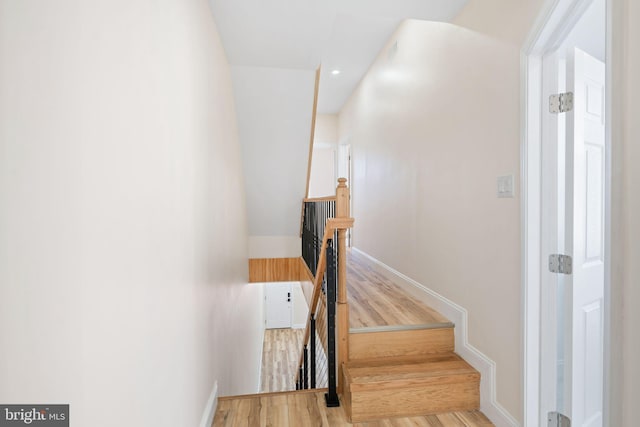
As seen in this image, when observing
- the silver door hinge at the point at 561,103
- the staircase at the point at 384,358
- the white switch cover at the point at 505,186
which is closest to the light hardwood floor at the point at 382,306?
the staircase at the point at 384,358

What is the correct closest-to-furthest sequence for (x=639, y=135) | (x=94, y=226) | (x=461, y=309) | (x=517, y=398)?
(x=94, y=226) < (x=639, y=135) < (x=517, y=398) < (x=461, y=309)

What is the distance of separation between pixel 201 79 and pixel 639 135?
1.91 m

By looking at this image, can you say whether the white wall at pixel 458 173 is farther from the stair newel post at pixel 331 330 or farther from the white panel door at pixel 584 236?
the stair newel post at pixel 331 330

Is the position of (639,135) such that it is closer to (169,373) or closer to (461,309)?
(461,309)

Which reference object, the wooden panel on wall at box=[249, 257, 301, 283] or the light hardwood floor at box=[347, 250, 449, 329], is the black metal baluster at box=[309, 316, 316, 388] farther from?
the wooden panel on wall at box=[249, 257, 301, 283]

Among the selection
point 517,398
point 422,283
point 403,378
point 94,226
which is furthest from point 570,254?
point 94,226

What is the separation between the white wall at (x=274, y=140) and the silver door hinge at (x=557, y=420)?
3.09m

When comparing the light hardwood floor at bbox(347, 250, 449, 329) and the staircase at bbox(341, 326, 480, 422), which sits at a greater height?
the light hardwood floor at bbox(347, 250, 449, 329)

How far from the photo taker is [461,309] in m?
2.41

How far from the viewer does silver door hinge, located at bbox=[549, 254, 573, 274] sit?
1.69 meters

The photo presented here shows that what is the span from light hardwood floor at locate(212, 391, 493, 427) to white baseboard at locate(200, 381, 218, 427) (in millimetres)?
55

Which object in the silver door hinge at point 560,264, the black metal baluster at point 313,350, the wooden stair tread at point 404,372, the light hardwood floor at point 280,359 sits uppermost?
the silver door hinge at point 560,264

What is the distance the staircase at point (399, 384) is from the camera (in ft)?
6.74

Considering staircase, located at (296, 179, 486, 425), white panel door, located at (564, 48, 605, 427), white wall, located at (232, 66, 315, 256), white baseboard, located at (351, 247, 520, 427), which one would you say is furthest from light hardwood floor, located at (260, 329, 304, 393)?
white panel door, located at (564, 48, 605, 427)
